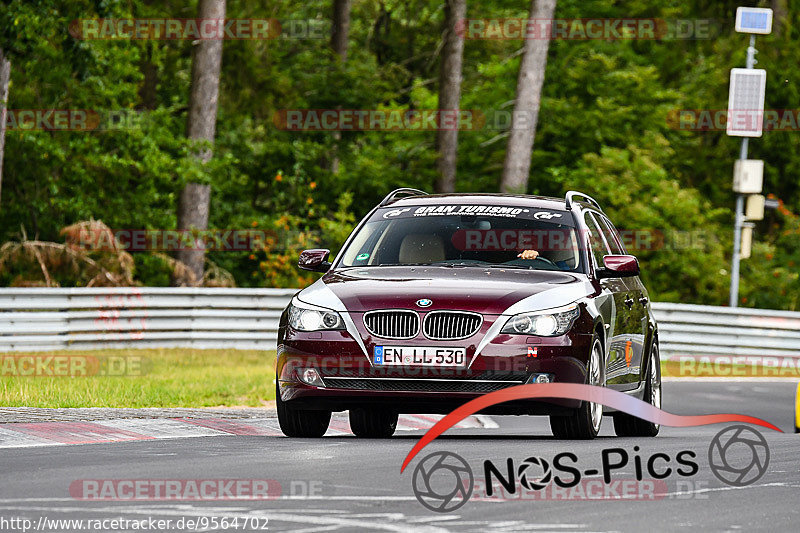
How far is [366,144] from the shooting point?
47.8m

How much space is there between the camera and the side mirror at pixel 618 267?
41.0ft

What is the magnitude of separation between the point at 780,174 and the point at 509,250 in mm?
39202

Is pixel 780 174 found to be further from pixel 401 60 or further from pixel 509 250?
pixel 509 250

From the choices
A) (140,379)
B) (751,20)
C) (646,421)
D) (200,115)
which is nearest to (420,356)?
(646,421)

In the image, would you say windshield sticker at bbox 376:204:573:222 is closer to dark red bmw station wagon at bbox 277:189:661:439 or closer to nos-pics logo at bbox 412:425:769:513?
dark red bmw station wagon at bbox 277:189:661:439

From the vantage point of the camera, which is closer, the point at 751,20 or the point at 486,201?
the point at 486,201

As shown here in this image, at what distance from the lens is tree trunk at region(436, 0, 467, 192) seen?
41.5 meters

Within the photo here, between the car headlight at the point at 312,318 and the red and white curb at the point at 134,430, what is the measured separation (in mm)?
1370

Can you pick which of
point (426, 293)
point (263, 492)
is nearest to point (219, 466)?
point (263, 492)

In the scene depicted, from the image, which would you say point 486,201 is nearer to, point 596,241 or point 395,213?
point 395,213

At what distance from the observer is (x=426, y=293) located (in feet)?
37.6

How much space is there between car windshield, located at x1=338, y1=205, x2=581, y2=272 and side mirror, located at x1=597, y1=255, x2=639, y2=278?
0.21 meters

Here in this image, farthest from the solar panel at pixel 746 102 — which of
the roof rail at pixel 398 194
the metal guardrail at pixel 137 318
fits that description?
the roof rail at pixel 398 194

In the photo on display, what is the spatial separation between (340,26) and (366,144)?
3.45 metres
